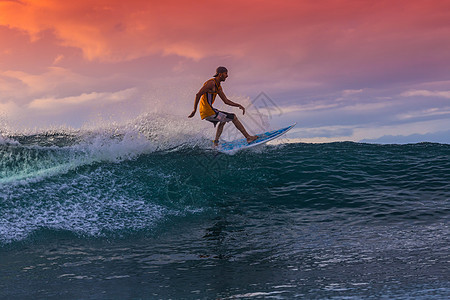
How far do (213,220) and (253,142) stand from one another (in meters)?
5.07

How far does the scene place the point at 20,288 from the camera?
18.1 ft

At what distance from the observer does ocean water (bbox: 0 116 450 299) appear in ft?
17.3

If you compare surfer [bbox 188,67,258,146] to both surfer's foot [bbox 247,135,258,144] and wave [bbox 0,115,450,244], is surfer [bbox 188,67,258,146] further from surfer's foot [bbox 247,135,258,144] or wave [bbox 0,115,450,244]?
wave [bbox 0,115,450,244]

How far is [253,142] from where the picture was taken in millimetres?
13500

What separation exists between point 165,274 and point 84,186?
5.93m

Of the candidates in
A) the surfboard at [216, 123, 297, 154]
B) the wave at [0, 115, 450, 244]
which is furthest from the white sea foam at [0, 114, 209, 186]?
the surfboard at [216, 123, 297, 154]

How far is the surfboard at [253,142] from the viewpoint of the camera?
13542 millimetres

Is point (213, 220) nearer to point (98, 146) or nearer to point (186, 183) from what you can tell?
point (186, 183)

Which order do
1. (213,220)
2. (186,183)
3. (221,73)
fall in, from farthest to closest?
(221,73)
(186,183)
(213,220)

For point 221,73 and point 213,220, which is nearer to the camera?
point 213,220

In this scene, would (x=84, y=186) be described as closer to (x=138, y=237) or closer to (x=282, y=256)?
(x=138, y=237)

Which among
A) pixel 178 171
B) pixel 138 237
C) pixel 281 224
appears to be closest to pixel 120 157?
pixel 178 171

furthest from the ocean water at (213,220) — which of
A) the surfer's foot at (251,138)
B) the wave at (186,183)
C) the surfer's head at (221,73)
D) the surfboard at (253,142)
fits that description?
the surfer's head at (221,73)

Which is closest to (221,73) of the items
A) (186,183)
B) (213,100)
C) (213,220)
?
(213,100)
